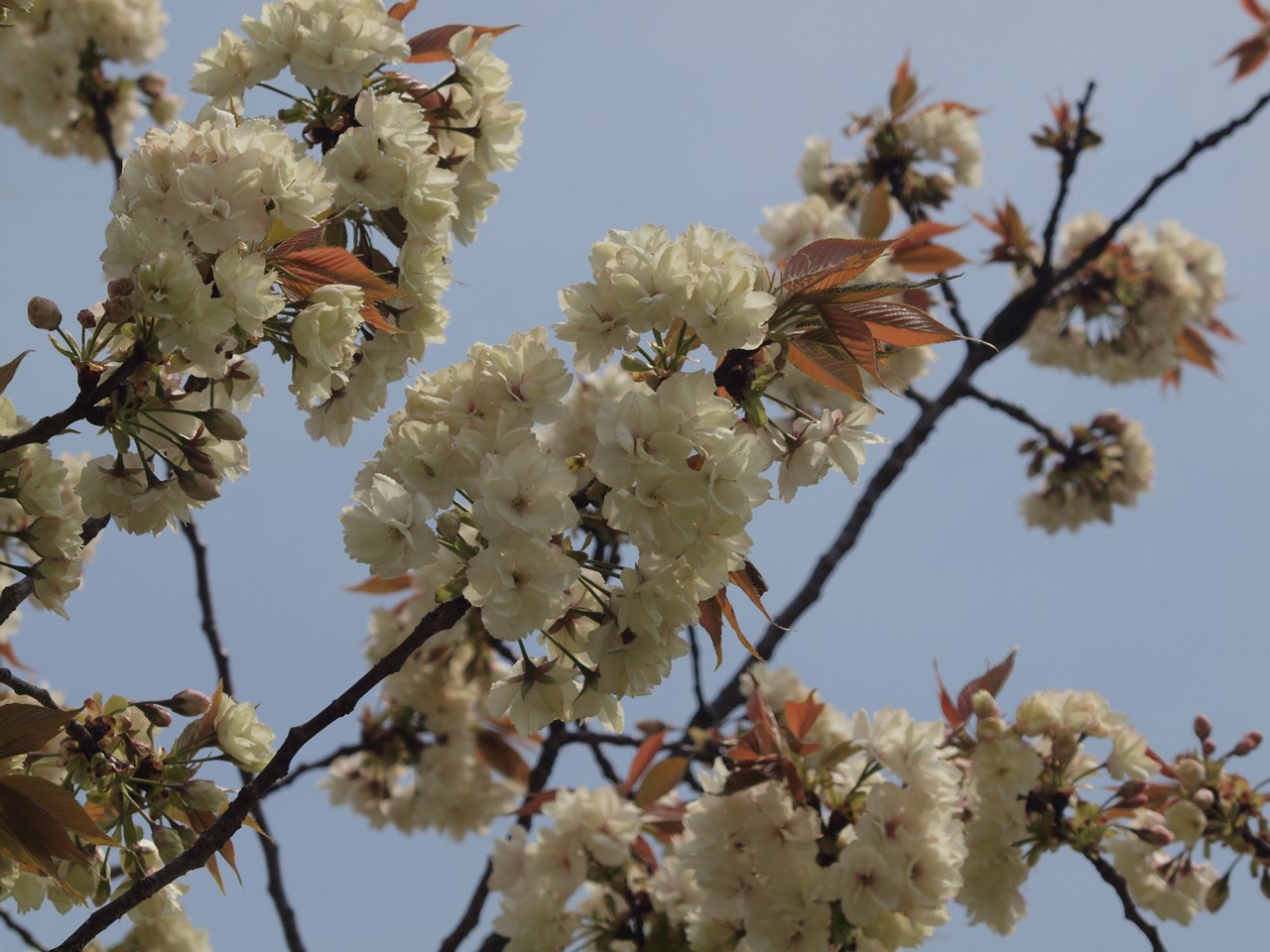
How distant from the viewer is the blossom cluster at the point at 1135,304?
5.05 m

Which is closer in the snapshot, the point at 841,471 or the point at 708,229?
the point at 708,229

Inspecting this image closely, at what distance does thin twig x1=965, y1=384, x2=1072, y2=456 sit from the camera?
4285 mm

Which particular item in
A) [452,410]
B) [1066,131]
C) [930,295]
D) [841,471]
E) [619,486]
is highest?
[1066,131]

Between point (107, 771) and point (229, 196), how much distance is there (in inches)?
31.8

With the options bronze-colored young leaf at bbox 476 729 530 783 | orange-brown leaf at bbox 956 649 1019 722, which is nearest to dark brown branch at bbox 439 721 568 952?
bronze-colored young leaf at bbox 476 729 530 783

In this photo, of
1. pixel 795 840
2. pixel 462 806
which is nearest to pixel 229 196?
pixel 795 840

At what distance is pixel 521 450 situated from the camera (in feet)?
4.25

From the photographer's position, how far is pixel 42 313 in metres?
1.38

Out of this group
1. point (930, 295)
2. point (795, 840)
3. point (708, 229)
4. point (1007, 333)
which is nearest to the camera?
point (708, 229)

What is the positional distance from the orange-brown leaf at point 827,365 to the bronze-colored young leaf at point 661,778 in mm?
1644

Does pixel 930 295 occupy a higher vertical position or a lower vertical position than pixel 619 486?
higher

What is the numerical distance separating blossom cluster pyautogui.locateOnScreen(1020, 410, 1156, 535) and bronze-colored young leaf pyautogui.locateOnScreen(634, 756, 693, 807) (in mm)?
2718

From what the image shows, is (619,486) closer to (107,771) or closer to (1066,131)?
(107,771)

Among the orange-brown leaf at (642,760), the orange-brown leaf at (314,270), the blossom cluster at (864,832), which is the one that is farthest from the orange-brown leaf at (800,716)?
the orange-brown leaf at (314,270)
